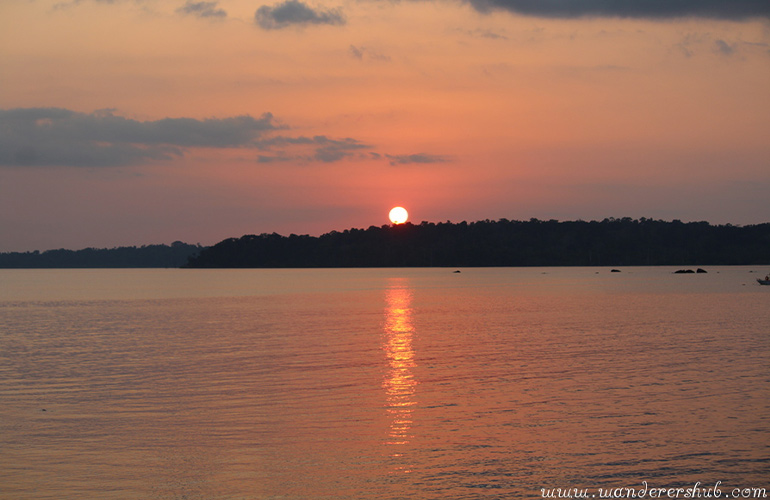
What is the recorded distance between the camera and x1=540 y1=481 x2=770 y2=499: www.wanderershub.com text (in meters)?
15.8

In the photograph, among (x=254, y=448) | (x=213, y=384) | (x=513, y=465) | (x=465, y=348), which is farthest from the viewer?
(x=465, y=348)

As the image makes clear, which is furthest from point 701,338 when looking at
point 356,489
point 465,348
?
point 356,489

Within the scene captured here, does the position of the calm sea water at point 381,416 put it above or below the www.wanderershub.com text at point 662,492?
above

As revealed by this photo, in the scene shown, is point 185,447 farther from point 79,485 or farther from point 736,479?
point 736,479

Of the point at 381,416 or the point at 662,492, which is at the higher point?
the point at 381,416

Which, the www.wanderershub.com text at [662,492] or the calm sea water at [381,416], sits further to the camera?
the calm sea water at [381,416]

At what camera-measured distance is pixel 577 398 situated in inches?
1029

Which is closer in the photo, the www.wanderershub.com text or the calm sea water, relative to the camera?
the www.wanderershub.com text

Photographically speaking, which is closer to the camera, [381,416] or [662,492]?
[662,492]

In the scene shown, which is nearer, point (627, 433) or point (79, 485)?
point (79, 485)

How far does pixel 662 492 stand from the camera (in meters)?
16.0

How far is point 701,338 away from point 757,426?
2723cm

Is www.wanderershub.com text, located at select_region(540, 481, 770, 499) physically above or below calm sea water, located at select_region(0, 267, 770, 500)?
below

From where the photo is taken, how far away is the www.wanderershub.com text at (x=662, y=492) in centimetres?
1577
